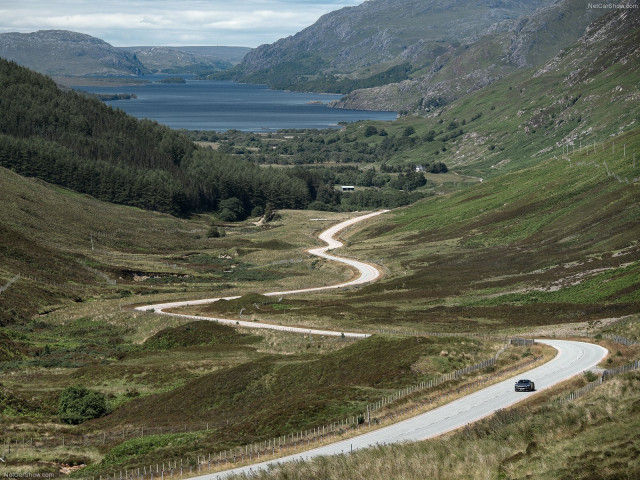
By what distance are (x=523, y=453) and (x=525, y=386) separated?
16193mm

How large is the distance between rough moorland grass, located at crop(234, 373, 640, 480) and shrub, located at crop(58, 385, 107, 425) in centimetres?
2342

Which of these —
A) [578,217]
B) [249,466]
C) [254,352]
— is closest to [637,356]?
[249,466]

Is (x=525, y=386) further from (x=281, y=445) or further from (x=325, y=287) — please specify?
(x=325, y=287)

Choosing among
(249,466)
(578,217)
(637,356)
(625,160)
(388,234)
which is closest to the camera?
(249,466)

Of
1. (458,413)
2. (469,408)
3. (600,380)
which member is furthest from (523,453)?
(600,380)

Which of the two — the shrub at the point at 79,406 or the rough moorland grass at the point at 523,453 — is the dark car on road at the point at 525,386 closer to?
the rough moorland grass at the point at 523,453

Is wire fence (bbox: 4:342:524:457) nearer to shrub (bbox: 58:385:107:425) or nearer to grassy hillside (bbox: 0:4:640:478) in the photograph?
grassy hillside (bbox: 0:4:640:478)

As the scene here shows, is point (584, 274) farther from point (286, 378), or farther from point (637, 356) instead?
point (286, 378)

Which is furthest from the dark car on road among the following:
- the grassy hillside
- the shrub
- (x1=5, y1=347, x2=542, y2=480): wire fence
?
the shrub

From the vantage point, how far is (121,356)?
74562 mm

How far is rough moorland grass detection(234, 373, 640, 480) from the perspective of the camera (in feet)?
94.0

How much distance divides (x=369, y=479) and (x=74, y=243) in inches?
4757

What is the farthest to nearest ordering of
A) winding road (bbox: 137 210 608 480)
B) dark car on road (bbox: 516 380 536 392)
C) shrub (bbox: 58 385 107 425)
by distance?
shrub (bbox: 58 385 107 425)
dark car on road (bbox: 516 380 536 392)
winding road (bbox: 137 210 608 480)

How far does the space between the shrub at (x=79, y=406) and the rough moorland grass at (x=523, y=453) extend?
23.4 m
